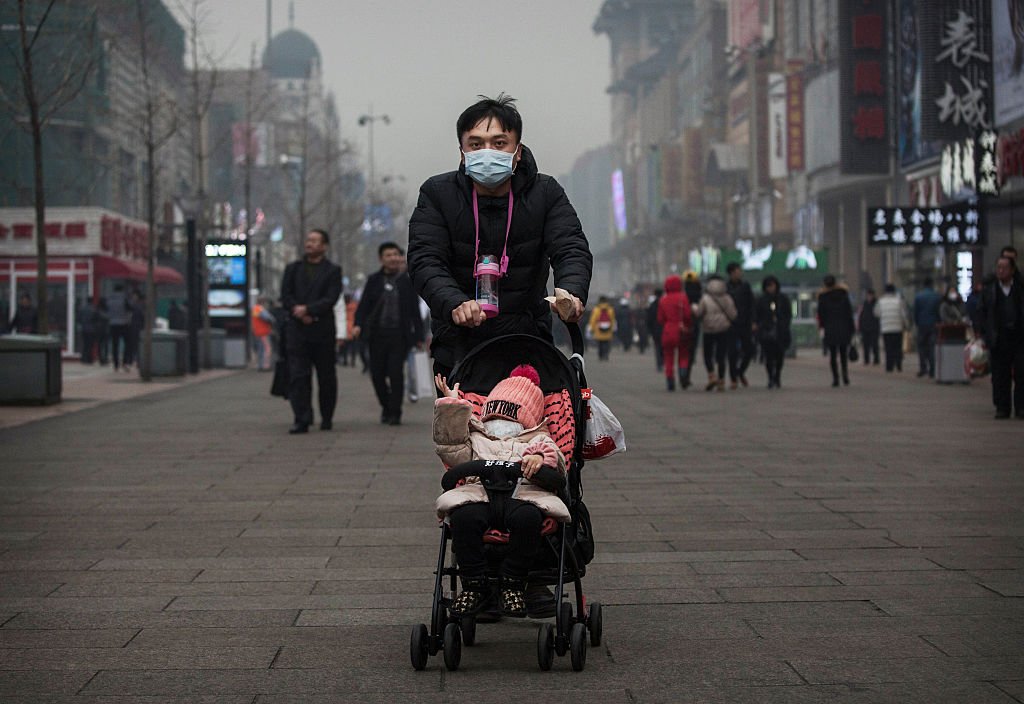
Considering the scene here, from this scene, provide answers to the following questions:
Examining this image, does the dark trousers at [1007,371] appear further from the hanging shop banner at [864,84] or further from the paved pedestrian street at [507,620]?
the hanging shop banner at [864,84]

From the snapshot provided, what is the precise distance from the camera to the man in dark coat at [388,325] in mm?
16328

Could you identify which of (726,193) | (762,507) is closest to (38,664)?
(762,507)

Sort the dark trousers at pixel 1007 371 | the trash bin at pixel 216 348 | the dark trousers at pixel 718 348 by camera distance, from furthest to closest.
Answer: the trash bin at pixel 216 348 < the dark trousers at pixel 718 348 < the dark trousers at pixel 1007 371

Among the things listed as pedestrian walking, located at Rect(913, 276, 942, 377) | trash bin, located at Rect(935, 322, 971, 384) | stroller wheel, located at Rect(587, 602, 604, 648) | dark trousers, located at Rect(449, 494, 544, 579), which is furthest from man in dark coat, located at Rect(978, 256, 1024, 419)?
pedestrian walking, located at Rect(913, 276, 942, 377)

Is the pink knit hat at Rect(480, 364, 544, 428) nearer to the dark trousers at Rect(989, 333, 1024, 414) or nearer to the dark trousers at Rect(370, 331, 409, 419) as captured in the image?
the dark trousers at Rect(370, 331, 409, 419)

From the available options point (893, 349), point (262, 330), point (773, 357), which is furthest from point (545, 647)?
point (262, 330)

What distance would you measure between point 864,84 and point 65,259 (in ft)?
79.7

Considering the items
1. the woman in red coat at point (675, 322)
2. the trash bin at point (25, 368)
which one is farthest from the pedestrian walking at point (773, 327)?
the trash bin at point (25, 368)

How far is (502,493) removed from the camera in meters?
5.05

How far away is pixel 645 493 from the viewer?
33.4ft

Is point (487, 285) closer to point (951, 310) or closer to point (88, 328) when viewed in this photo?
point (951, 310)

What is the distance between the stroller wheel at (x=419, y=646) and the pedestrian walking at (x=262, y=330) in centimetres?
2809

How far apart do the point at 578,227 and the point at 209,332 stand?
95.5 feet

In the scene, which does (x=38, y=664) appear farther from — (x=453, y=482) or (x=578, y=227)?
(x=578, y=227)
